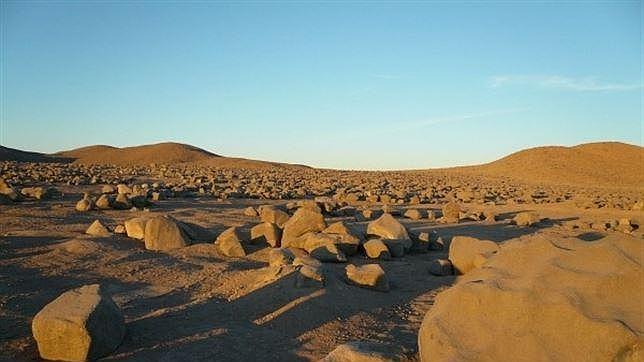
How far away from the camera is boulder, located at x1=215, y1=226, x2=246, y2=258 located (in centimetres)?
832

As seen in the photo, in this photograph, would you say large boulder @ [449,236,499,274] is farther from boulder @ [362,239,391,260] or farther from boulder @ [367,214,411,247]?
boulder @ [367,214,411,247]

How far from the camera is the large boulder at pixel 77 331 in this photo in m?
4.39

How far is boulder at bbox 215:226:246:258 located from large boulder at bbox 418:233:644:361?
15.0 ft

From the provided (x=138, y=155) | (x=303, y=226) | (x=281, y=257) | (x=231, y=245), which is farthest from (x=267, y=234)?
(x=138, y=155)

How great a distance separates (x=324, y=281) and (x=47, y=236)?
4963 millimetres

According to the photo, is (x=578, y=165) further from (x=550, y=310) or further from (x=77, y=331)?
(x=77, y=331)

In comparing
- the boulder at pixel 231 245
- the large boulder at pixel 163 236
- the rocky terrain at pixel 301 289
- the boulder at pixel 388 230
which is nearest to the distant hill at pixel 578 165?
the rocky terrain at pixel 301 289

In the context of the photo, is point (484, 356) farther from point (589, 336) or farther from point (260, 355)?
point (260, 355)

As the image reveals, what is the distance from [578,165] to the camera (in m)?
50.4

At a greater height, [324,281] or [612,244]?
[612,244]

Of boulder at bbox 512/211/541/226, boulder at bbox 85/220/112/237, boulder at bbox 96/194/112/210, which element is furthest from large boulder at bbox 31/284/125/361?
boulder at bbox 512/211/541/226

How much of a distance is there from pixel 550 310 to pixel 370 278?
2.96 metres

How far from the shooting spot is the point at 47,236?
8789mm

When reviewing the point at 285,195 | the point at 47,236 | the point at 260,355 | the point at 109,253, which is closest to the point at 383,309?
the point at 260,355
